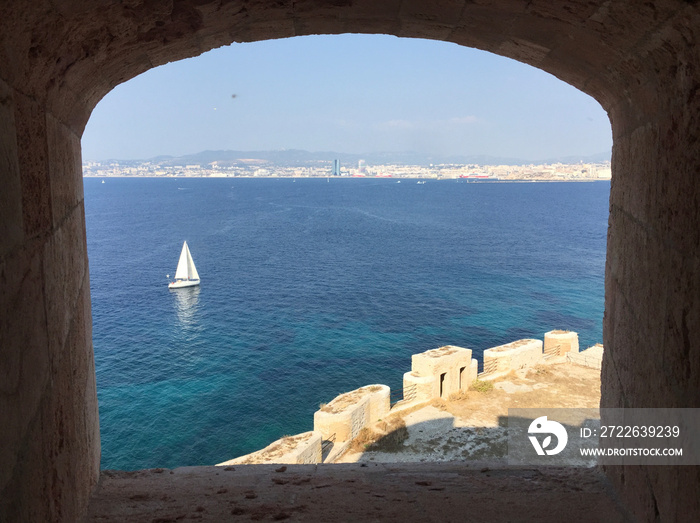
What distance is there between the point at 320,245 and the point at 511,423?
4835cm

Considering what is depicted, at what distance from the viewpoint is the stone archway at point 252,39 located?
208cm

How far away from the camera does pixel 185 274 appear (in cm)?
4509

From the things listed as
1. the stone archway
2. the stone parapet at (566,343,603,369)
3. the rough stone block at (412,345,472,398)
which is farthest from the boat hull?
the stone archway

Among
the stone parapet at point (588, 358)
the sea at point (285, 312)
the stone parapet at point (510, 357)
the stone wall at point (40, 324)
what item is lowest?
the sea at point (285, 312)

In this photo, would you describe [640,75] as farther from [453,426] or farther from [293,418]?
[293,418]

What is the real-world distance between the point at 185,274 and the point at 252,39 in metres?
42.9

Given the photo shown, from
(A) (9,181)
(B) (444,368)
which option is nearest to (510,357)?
(B) (444,368)

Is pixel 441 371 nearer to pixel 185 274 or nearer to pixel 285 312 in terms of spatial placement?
pixel 285 312

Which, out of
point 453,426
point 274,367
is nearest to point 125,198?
point 274,367

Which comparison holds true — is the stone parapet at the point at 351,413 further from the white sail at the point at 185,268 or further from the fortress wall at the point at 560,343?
the white sail at the point at 185,268

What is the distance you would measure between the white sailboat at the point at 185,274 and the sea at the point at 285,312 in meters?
0.81

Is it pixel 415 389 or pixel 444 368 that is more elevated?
pixel 444 368

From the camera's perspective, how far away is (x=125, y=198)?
127375mm

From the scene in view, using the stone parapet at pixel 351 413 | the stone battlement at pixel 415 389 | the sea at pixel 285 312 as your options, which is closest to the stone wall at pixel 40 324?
the stone battlement at pixel 415 389
